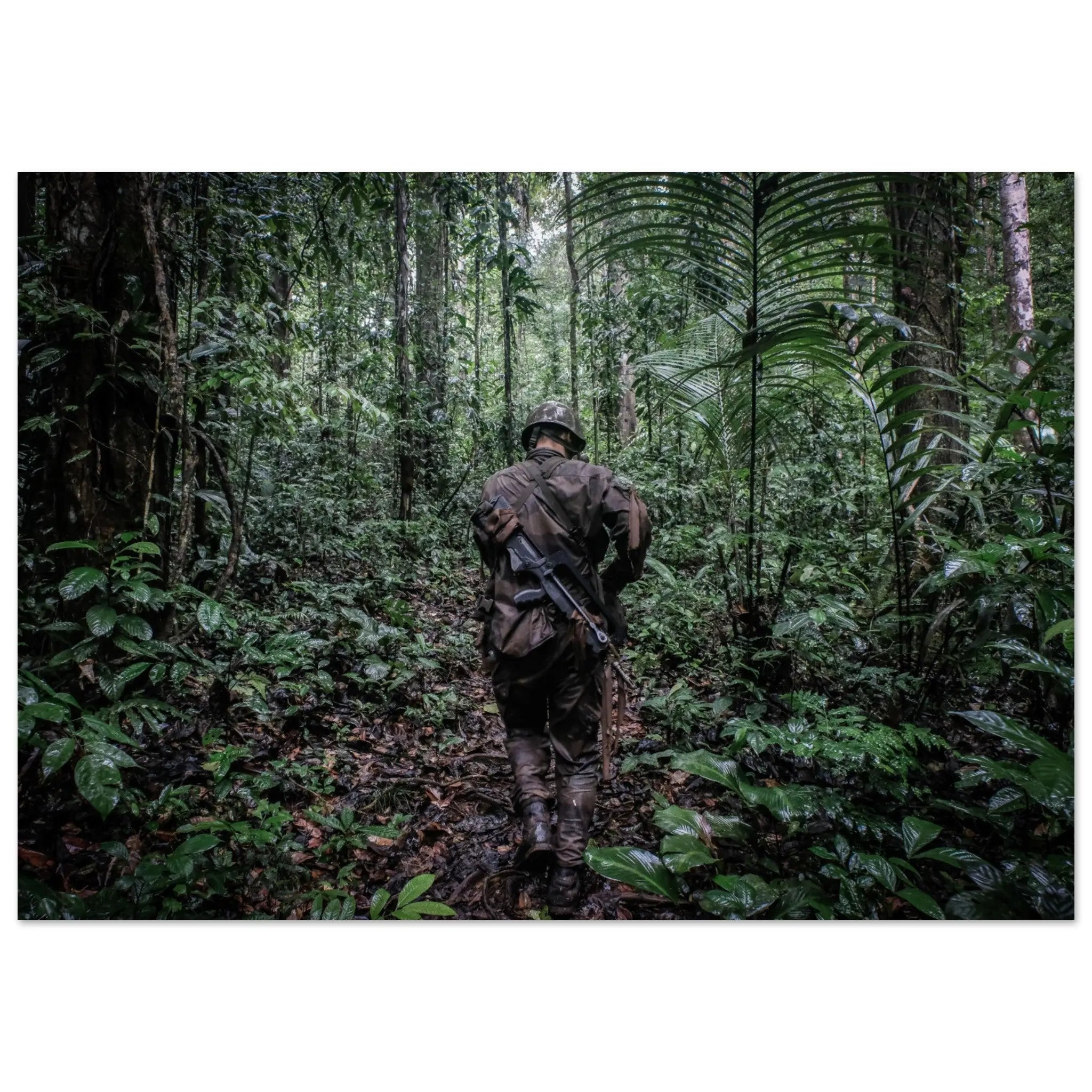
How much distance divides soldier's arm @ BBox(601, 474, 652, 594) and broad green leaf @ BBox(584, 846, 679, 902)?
1077mm

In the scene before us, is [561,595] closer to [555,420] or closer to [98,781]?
[555,420]

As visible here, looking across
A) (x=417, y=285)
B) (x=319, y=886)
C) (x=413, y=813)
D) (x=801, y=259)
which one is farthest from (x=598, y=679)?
(x=417, y=285)

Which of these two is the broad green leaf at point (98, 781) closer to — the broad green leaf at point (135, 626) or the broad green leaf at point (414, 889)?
the broad green leaf at point (135, 626)

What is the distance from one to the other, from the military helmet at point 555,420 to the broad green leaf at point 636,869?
5.37 ft

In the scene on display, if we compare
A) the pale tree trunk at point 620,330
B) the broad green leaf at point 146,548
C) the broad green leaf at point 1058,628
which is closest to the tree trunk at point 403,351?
the pale tree trunk at point 620,330

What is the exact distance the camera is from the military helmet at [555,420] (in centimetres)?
270

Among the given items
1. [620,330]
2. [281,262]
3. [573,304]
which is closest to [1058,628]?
[281,262]

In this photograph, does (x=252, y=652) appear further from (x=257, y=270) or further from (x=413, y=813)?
(x=257, y=270)

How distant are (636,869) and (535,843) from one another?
43 cm

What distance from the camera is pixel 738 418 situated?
9.93 feet

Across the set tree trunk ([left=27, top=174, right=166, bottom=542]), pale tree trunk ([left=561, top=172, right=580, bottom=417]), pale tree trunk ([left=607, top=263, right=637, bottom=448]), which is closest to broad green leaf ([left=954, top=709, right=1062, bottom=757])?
pale tree trunk ([left=561, top=172, right=580, bottom=417])

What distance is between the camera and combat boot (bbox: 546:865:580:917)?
82.6 inches
